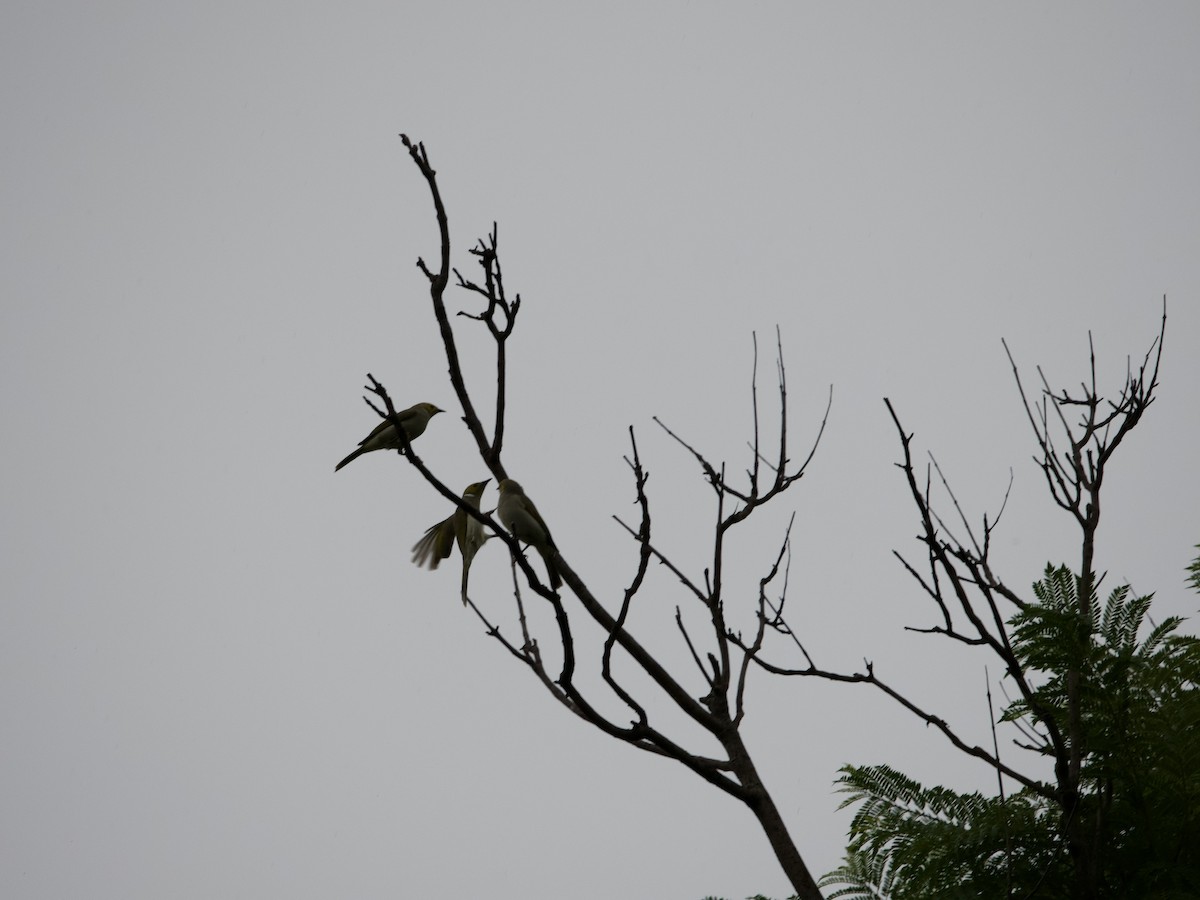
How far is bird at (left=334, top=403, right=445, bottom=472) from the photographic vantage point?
6.21m

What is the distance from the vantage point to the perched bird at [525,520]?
12.4ft

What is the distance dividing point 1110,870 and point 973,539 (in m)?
1.37

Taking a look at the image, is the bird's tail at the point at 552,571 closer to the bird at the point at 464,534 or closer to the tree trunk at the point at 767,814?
the bird at the point at 464,534

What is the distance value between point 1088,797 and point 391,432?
4.49 metres

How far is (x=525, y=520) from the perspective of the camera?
418 cm

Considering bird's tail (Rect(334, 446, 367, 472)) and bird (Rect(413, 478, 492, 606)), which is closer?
bird (Rect(413, 478, 492, 606))

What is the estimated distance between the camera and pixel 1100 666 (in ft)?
10.2

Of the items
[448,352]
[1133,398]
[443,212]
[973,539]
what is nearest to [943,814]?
[973,539]

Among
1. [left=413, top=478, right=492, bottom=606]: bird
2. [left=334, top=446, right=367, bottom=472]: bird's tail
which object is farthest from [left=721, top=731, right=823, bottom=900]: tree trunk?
[left=334, top=446, right=367, bottom=472]: bird's tail

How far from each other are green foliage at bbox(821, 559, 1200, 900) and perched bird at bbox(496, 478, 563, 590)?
53.7 inches

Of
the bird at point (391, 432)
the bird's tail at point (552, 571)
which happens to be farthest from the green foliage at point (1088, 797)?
the bird at point (391, 432)

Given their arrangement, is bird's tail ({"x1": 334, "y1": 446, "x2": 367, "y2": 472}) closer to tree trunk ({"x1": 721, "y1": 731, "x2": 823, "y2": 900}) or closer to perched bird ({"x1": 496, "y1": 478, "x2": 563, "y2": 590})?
perched bird ({"x1": 496, "y1": 478, "x2": 563, "y2": 590})

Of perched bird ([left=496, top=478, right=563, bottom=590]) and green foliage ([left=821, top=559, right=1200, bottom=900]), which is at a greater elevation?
perched bird ([left=496, top=478, right=563, bottom=590])

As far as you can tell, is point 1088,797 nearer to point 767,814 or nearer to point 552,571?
point 767,814
